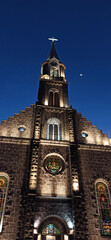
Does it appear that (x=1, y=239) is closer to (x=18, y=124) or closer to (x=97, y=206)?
(x=97, y=206)

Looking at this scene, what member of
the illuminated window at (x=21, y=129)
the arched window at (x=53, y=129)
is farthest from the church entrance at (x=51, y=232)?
the illuminated window at (x=21, y=129)

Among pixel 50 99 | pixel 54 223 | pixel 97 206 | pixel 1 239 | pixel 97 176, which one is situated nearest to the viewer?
pixel 1 239

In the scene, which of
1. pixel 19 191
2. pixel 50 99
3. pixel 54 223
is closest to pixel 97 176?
pixel 54 223

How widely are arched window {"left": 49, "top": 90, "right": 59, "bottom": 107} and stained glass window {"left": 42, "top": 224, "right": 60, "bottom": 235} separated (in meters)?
14.8

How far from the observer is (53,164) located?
2067cm

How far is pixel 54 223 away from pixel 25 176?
4889 millimetres

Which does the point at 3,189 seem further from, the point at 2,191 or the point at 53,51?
the point at 53,51

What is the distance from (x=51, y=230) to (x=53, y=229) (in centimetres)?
19

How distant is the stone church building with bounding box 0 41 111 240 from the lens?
16.9 metres

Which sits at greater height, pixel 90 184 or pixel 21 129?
pixel 21 129

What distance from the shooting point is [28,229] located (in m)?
16.1

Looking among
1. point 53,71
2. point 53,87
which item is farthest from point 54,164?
point 53,71

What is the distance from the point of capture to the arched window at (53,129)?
75.9 feet

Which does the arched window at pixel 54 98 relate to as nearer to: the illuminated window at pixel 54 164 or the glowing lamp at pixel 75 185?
the illuminated window at pixel 54 164
